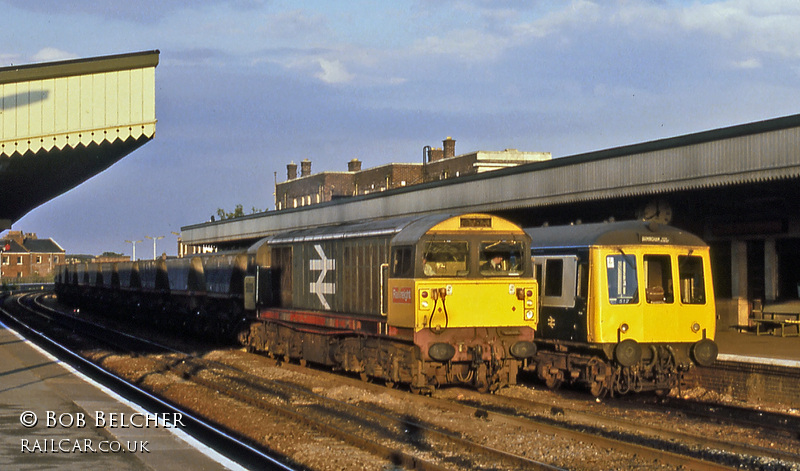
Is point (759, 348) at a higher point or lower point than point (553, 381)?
higher

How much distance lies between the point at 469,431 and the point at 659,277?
5268 millimetres

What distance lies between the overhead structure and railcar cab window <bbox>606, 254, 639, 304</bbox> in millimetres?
8513

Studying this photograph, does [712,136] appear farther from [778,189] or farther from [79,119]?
[79,119]

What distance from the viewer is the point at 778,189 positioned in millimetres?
20141

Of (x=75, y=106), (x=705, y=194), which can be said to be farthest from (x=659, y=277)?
(x=75, y=106)

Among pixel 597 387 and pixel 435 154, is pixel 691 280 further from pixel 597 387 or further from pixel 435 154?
pixel 435 154

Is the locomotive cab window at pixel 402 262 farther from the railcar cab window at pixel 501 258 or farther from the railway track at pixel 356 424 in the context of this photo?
the railway track at pixel 356 424

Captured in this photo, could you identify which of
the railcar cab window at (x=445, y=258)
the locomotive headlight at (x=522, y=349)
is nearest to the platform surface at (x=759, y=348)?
the locomotive headlight at (x=522, y=349)

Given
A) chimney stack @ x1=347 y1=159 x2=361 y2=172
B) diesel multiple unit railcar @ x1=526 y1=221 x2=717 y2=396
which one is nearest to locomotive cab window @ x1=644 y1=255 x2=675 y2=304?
diesel multiple unit railcar @ x1=526 y1=221 x2=717 y2=396

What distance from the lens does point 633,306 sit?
15.5 m

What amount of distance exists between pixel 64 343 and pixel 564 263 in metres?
21.0

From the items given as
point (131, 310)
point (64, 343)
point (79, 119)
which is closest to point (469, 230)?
point (79, 119)

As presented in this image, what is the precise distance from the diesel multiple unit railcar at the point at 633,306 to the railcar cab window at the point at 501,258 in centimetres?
107

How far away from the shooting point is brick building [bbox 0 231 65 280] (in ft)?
452
